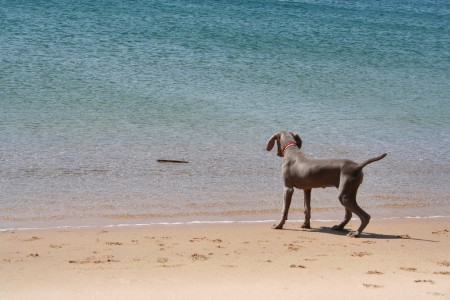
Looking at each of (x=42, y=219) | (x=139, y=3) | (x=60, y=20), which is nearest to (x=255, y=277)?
(x=42, y=219)

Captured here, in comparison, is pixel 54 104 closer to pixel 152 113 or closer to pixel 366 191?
pixel 152 113

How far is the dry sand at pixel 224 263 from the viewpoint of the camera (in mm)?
6879

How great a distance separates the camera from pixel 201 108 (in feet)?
56.0

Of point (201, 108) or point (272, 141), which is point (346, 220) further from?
point (201, 108)

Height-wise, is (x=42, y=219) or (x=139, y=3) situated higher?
(x=139, y=3)

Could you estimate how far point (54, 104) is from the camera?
16812 mm

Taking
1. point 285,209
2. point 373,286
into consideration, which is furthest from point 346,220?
point 373,286

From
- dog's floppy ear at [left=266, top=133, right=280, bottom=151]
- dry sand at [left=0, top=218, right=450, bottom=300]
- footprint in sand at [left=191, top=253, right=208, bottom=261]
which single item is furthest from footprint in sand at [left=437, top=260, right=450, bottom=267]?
dog's floppy ear at [left=266, top=133, right=280, bottom=151]

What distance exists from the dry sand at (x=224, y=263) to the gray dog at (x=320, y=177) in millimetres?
277

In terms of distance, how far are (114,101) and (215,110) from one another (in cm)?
204

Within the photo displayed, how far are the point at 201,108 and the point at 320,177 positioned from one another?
770 cm

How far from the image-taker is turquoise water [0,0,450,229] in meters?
11.2

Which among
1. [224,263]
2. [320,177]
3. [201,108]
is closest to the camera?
[224,263]

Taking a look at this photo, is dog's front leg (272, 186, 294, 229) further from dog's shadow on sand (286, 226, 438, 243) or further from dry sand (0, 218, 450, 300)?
dog's shadow on sand (286, 226, 438, 243)
